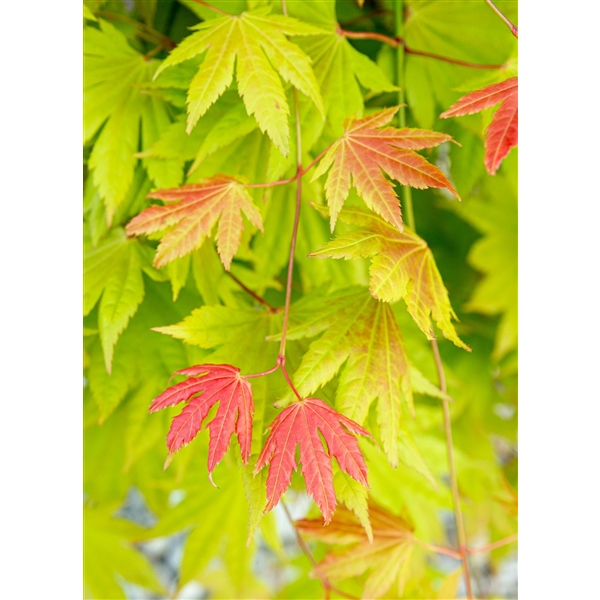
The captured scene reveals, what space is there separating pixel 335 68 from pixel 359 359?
1.17ft

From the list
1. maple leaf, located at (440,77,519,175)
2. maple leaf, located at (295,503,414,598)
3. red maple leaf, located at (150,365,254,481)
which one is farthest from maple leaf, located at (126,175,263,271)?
maple leaf, located at (295,503,414,598)

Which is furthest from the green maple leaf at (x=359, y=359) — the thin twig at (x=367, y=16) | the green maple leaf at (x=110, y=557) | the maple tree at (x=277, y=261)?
the green maple leaf at (x=110, y=557)

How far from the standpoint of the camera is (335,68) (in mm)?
682

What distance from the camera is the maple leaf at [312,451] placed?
0.48 m

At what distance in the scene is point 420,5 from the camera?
2.57ft

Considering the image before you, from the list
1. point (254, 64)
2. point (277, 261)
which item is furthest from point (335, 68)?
point (277, 261)

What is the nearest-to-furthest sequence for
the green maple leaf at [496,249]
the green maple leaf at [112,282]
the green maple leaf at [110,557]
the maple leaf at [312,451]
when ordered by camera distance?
1. the maple leaf at [312,451]
2. the green maple leaf at [112,282]
3. the green maple leaf at [110,557]
4. the green maple leaf at [496,249]

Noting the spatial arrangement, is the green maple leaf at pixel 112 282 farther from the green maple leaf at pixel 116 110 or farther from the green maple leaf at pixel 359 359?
the green maple leaf at pixel 359 359

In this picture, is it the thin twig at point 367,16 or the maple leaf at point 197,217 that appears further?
the thin twig at point 367,16

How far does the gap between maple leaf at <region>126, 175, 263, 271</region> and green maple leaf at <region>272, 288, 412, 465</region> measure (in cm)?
13

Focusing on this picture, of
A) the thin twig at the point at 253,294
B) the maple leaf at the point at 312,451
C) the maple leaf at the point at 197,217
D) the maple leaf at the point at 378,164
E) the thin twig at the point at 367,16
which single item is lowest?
the maple leaf at the point at 312,451

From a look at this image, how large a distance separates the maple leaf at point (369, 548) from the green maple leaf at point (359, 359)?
18 centimetres
